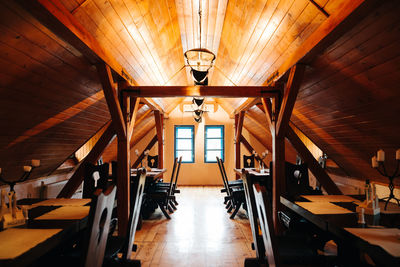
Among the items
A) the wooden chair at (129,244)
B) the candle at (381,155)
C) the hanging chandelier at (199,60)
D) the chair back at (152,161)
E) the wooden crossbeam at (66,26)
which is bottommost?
the wooden chair at (129,244)

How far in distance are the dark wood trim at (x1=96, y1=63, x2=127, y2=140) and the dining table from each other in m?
1.38

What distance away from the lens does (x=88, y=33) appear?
244 centimetres

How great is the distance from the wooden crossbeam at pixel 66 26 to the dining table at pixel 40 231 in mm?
1403

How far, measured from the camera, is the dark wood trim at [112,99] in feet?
9.94

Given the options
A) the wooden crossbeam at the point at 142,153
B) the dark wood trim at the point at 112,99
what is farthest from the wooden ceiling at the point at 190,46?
the wooden crossbeam at the point at 142,153

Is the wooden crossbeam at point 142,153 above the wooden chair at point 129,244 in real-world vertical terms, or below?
above

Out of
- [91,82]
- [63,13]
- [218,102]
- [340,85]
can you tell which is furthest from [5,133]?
[218,102]

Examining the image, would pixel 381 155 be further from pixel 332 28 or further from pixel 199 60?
pixel 199 60

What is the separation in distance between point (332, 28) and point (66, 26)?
6.68 ft

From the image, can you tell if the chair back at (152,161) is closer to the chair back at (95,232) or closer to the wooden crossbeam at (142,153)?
the wooden crossbeam at (142,153)

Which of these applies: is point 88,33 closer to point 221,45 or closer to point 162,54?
point 162,54

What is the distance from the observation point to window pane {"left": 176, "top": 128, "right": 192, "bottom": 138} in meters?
9.39

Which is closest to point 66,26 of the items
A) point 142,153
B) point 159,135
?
point 159,135

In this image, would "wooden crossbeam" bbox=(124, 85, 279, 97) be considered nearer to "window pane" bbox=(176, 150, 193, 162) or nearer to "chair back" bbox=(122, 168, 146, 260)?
"chair back" bbox=(122, 168, 146, 260)
